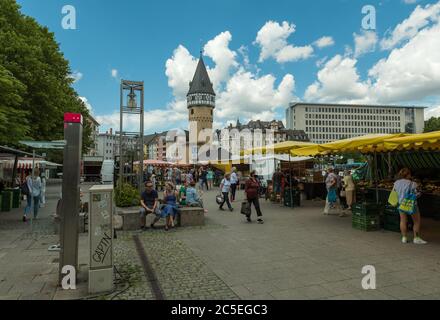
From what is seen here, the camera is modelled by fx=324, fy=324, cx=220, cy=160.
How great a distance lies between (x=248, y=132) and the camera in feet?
383

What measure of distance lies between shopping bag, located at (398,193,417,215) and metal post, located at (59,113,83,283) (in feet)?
22.2

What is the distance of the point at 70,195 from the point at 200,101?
84.4 metres

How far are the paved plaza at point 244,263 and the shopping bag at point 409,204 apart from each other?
75cm

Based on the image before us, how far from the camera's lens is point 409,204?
7.24 m

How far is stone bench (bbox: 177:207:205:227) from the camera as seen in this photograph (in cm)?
989

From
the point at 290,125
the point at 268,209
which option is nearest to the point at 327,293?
the point at 268,209

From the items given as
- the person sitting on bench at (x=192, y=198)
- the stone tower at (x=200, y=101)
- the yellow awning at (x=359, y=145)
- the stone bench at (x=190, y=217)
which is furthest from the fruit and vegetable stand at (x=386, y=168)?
the stone tower at (x=200, y=101)

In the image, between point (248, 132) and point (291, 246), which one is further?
point (248, 132)

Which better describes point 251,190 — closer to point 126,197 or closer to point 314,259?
point 126,197

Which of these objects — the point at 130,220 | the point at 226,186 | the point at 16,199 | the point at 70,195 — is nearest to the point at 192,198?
the point at 130,220

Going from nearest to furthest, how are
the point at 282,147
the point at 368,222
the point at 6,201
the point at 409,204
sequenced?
1. the point at 409,204
2. the point at 368,222
3. the point at 282,147
4. the point at 6,201
